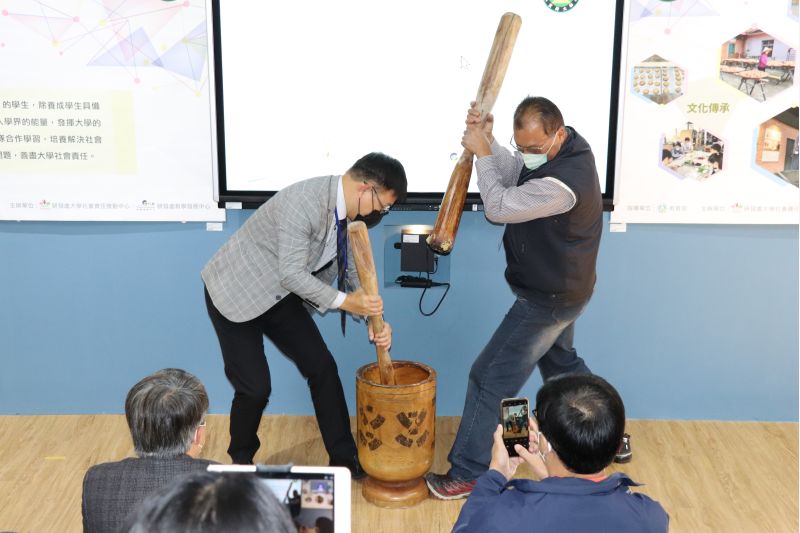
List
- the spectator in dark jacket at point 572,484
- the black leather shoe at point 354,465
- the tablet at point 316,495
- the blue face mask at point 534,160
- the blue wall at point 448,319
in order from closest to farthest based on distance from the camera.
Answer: the tablet at point 316,495 → the spectator in dark jacket at point 572,484 → the blue face mask at point 534,160 → the black leather shoe at point 354,465 → the blue wall at point 448,319

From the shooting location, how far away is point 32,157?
9.73 feet

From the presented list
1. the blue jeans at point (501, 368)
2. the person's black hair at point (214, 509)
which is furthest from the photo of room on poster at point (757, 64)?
the person's black hair at point (214, 509)

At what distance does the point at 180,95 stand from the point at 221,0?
1.32 feet

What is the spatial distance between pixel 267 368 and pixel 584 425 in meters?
1.46

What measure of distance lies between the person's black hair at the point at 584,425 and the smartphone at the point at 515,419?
360 millimetres

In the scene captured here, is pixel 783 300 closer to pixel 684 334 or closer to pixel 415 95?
pixel 684 334

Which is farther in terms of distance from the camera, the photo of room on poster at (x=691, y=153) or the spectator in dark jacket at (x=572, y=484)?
the photo of room on poster at (x=691, y=153)

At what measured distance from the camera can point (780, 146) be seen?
291 cm

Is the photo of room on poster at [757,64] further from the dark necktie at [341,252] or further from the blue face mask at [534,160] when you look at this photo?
the dark necktie at [341,252]

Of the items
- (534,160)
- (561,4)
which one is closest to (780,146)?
(561,4)

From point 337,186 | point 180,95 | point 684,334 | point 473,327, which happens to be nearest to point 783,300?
point 684,334

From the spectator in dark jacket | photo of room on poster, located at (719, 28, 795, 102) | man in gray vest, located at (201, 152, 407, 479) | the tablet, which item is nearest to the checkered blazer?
man in gray vest, located at (201, 152, 407, 479)

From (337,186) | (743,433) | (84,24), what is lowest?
(743,433)

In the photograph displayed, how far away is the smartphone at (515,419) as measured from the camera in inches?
71.1
